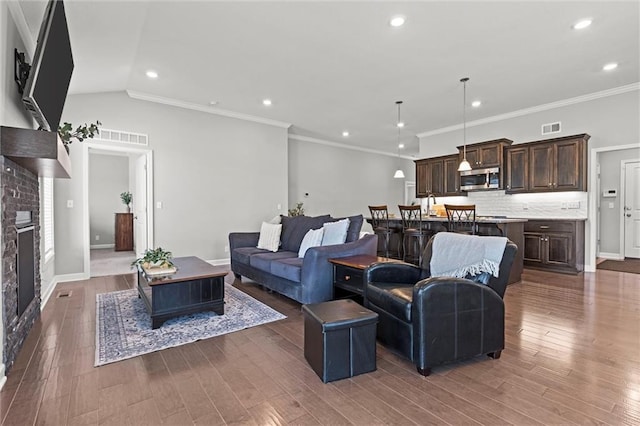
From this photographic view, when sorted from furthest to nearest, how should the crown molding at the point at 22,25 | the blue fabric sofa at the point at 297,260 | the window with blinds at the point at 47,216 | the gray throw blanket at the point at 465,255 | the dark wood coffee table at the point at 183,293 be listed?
the window with blinds at the point at 47,216 → the blue fabric sofa at the point at 297,260 → the dark wood coffee table at the point at 183,293 → the crown molding at the point at 22,25 → the gray throw blanket at the point at 465,255

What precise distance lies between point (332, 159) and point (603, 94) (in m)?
5.81

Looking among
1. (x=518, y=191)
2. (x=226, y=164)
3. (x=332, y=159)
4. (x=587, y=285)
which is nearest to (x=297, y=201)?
(x=332, y=159)

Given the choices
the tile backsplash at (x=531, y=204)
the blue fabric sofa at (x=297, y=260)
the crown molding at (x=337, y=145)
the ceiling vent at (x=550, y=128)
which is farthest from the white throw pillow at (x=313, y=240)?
the ceiling vent at (x=550, y=128)

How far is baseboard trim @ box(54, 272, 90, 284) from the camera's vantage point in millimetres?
4695

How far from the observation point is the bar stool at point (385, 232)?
6.14 meters

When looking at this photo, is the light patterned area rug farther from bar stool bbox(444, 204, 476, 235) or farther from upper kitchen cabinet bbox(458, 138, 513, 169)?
upper kitchen cabinet bbox(458, 138, 513, 169)

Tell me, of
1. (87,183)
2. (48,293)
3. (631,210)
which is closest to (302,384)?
(48,293)

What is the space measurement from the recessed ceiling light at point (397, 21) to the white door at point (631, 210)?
639 cm

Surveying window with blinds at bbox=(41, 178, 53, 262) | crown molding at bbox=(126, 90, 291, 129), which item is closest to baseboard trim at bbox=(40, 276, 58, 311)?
window with blinds at bbox=(41, 178, 53, 262)

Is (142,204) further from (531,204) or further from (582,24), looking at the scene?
(531,204)

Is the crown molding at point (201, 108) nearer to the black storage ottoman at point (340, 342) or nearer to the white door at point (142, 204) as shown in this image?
the white door at point (142, 204)

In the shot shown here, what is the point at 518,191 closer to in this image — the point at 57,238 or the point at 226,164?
the point at 226,164

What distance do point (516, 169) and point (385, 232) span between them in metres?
2.83

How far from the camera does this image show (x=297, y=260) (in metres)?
3.82
